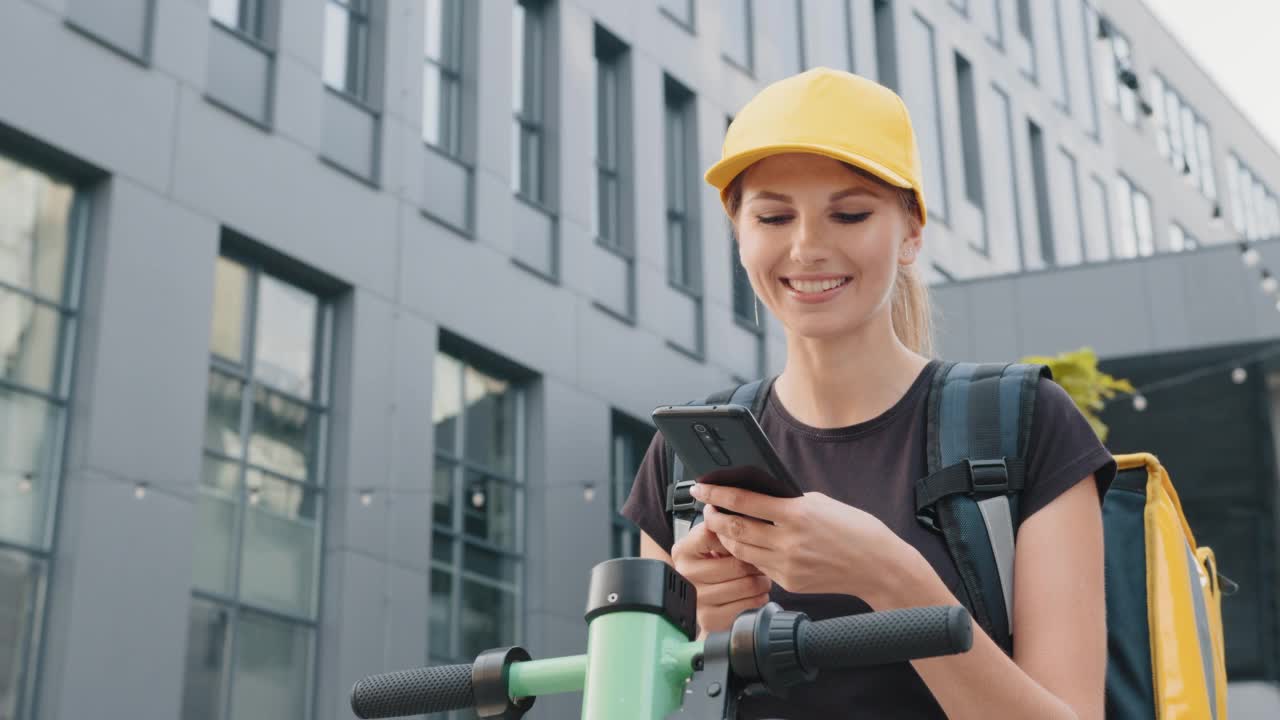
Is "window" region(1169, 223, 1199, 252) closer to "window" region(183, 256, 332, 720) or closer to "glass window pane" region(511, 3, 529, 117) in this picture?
"glass window pane" region(511, 3, 529, 117)

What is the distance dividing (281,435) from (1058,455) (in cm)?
1314

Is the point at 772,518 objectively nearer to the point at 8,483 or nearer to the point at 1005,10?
the point at 8,483

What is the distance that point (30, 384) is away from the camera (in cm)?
1236

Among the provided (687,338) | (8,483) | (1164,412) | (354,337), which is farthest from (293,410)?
(1164,412)

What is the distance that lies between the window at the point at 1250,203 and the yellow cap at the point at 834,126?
131 ft

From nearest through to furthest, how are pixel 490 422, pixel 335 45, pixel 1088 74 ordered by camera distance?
pixel 335 45, pixel 490 422, pixel 1088 74

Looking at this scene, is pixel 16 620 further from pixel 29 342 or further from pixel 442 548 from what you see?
pixel 442 548

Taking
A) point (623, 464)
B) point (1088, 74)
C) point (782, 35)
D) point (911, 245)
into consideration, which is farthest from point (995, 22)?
point (911, 245)

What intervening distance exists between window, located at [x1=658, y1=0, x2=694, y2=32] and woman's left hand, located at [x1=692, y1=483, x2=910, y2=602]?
19704mm

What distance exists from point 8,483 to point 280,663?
3.21 meters

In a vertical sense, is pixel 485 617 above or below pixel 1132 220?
below

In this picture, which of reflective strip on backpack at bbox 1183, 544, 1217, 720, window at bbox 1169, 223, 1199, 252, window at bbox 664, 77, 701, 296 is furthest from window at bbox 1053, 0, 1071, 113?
reflective strip on backpack at bbox 1183, 544, 1217, 720

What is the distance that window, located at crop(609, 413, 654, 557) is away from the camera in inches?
733

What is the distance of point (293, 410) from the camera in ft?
49.0
